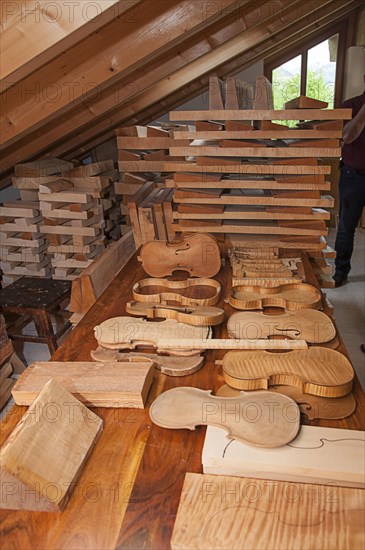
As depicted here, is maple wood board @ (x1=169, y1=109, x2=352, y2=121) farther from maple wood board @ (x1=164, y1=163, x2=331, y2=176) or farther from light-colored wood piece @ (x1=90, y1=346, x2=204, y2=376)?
light-colored wood piece @ (x1=90, y1=346, x2=204, y2=376)

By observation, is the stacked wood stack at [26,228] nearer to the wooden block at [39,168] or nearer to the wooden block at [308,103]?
the wooden block at [39,168]

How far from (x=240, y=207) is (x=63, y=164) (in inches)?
96.7

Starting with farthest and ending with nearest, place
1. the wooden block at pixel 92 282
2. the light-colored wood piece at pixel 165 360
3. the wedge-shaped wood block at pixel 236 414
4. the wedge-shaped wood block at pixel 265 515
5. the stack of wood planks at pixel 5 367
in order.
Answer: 1. the stack of wood planks at pixel 5 367
2. the wooden block at pixel 92 282
3. the light-colored wood piece at pixel 165 360
4. the wedge-shaped wood block at pixel 236 414
5. the wedge-shaped wood block at pixel 265 515

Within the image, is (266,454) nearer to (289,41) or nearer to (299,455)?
(299,455)

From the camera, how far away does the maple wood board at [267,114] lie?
1971mm

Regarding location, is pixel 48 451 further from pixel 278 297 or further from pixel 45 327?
pixel 45 327

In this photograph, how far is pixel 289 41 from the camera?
613 centimetres

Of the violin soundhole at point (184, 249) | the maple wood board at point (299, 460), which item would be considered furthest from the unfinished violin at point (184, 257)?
the maple wood board at point (299, 460)

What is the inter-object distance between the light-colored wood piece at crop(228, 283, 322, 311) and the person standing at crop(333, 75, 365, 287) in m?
2.20

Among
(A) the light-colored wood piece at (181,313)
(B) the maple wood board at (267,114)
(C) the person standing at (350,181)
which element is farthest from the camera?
(C) the person standing at (350,181)

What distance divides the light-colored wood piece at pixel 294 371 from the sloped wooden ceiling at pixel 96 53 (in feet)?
3.87

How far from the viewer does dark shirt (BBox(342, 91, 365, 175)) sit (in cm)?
341

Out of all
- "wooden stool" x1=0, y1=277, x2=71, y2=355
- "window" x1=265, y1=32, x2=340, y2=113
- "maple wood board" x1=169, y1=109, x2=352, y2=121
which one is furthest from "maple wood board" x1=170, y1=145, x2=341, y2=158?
"window" x1=265, y1=32, x2=340, y2=113

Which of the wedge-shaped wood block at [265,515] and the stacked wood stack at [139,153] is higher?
the stacked wood stack at [139,153]
